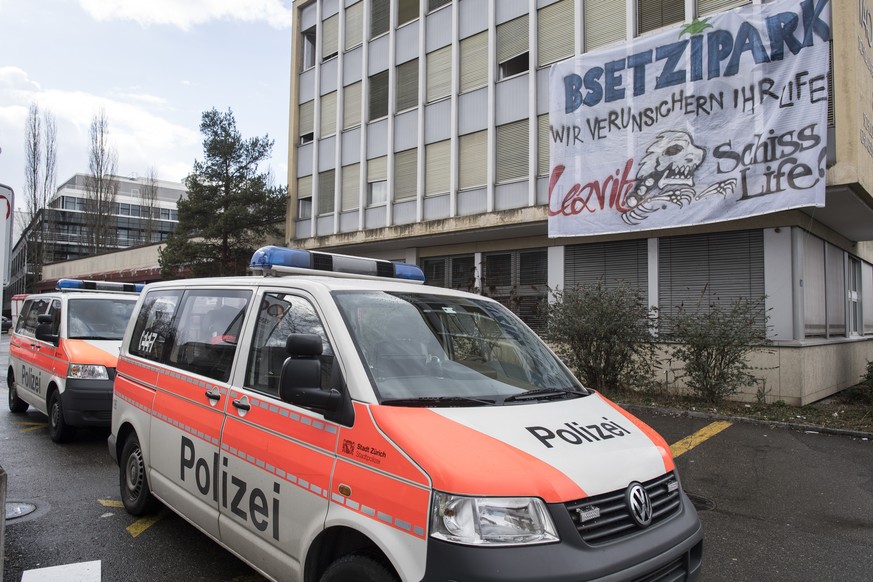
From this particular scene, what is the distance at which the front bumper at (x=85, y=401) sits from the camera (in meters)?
6.75

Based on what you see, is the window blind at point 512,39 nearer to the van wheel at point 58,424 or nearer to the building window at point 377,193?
the building window at point 377,193

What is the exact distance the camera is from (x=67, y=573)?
3.67 meters

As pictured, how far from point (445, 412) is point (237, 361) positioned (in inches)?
59.1

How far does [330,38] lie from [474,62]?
25.3 feet

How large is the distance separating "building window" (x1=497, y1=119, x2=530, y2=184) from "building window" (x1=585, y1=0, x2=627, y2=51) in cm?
262

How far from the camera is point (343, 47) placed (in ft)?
71.1

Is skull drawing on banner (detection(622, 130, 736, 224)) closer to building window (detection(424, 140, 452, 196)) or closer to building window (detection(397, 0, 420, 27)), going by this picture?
building window (detection(424, 140, 452, 196))

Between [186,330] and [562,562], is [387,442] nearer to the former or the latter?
[562,562]

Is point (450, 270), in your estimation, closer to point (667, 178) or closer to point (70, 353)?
point (667, 178)

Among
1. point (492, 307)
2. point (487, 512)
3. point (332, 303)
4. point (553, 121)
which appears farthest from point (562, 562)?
point (553, 121)

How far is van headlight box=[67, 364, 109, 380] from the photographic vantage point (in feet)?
22.4

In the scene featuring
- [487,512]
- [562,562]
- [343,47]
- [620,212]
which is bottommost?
[562,562]

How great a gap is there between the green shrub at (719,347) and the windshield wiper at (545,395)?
7251 millimetres

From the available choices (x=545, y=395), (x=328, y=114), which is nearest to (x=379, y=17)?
(x=328, y=114)
